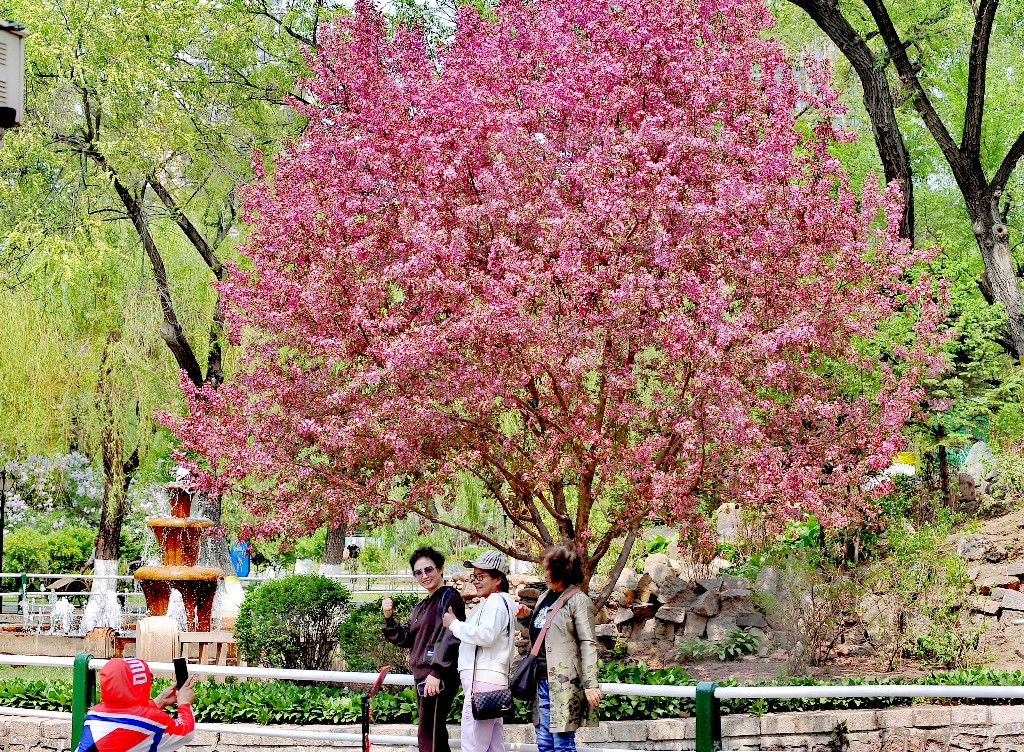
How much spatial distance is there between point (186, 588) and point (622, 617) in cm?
573

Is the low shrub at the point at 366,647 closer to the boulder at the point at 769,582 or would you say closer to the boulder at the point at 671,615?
the boulder at the point at 671,615

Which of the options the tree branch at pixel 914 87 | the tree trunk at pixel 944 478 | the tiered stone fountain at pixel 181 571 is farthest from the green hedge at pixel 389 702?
the tree branch at pixel 914 87

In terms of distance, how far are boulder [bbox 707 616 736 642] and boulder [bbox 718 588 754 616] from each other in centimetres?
14

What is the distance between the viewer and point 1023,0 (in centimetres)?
2097

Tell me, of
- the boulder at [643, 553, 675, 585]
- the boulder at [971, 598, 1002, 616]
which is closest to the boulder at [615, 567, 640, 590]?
the boulder at [643, 553, 675, 585]

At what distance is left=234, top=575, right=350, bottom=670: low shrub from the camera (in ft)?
39.8

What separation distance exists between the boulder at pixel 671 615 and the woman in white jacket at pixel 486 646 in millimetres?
6463

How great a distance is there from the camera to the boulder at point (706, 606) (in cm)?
1377

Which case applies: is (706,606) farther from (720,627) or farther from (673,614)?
(673,614)

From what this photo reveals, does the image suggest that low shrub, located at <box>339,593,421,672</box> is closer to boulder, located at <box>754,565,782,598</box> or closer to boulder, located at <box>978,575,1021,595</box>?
boulder, located at <box>754,565,782,598</box>

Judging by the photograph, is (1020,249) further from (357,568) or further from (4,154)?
(4,154)

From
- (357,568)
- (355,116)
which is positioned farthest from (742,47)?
(357,568)

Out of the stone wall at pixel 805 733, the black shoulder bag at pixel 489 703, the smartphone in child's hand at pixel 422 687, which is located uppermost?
the smartphone in child's hand at pixel 422 687

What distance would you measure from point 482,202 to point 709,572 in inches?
287
